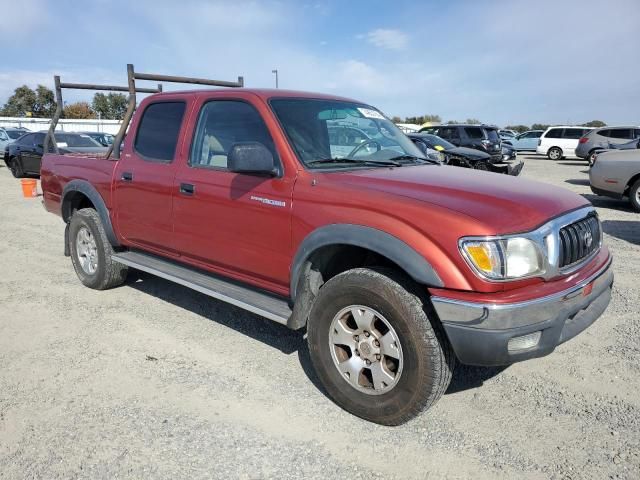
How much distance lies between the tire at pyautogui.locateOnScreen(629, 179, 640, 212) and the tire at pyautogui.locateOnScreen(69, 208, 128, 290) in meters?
9.52

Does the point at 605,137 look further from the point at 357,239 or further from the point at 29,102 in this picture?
the point at 29,102

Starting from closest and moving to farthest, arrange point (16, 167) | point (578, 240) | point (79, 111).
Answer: point (578, 240) < point (16, 167) < point (79, 111)

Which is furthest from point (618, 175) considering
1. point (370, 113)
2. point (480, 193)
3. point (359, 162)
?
point (480, 193)

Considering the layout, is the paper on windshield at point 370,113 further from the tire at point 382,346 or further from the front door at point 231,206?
the tire at point 382,346

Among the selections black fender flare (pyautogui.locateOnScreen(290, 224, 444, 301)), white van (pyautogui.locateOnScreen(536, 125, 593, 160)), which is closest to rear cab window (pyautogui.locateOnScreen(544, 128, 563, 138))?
white van (pyautogui.locateOnScreen(536, 125, 593, 160))

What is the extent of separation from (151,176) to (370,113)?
195 cm

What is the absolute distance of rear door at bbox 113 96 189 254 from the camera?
13.5ft

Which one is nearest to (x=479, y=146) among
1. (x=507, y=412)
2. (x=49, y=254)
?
(x=49, y=254)

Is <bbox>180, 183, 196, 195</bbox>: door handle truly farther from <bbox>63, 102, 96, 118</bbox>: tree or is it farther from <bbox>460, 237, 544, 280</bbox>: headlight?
<bbox>63, 102, 96, 118</bbox>: tree

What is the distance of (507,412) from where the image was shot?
121 inches

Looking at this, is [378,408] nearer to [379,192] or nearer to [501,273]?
[501,273]

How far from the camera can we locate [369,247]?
2773 mm

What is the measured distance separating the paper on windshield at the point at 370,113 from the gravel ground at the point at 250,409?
197 centimetres

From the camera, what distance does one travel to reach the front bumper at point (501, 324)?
246 cm
